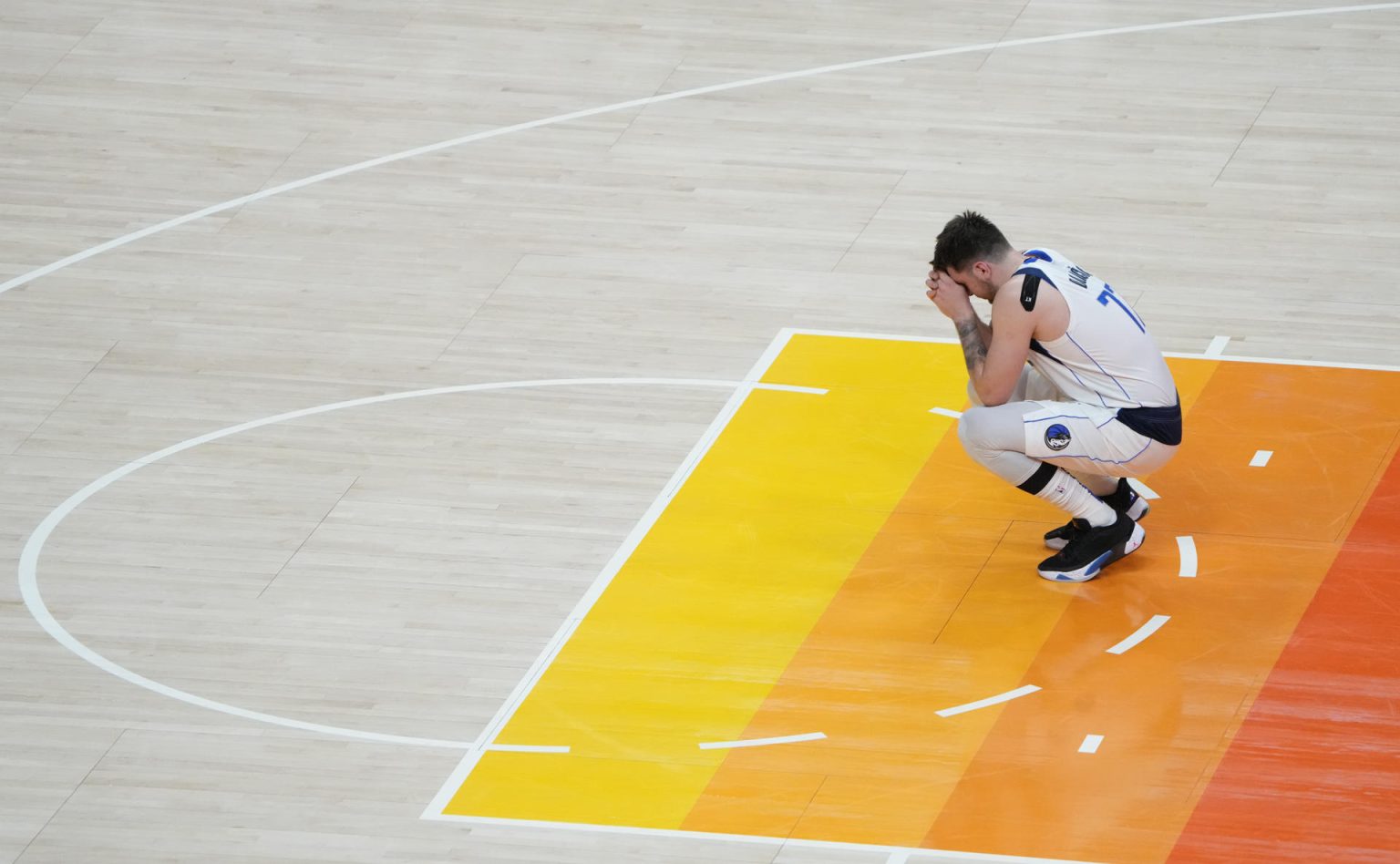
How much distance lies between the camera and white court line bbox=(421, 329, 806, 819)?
6961 mm

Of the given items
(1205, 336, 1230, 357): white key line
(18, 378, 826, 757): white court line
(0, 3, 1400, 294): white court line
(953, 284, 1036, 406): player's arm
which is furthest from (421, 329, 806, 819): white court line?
(0, 3, 1400, 294): white court line

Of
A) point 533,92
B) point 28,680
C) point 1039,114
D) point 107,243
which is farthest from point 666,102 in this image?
point 28,680

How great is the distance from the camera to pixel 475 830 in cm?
667

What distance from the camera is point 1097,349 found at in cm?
742

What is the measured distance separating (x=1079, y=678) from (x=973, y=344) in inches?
50.3

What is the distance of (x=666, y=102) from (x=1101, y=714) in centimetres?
552

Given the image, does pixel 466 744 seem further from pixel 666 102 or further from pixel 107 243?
pixel 666 102

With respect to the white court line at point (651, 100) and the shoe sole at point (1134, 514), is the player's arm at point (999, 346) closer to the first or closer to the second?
the shoe sole at point (1134, 514)

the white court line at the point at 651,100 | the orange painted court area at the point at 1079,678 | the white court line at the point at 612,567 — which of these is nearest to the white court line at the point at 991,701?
the orange painted court area at the point at 1079,678

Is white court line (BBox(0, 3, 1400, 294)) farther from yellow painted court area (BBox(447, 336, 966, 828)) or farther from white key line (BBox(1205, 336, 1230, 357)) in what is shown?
white key line (BBox(1205, 336, 1230, 357))

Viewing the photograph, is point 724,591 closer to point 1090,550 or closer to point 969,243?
point 1090,550

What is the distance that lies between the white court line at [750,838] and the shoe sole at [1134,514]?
174 cm

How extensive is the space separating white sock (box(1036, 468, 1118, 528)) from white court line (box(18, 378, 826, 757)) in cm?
163

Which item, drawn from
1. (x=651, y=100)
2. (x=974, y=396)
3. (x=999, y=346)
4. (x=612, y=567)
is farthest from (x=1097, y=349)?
(x=651, y=100)
